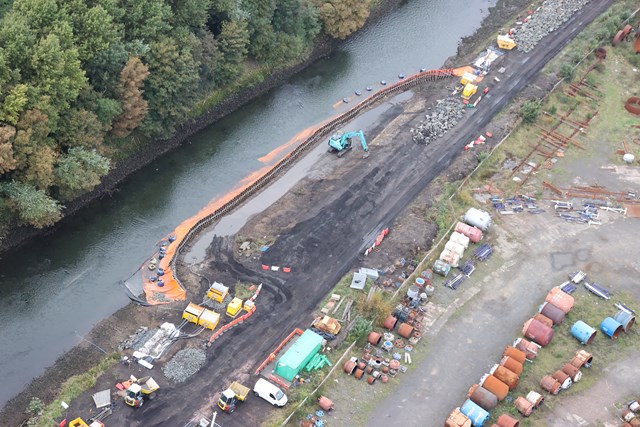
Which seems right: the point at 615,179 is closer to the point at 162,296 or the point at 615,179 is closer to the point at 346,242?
the point at 346,242

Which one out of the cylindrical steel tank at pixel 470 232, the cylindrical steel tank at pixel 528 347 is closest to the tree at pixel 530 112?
the cylindrical steel tank at pixel 470 232

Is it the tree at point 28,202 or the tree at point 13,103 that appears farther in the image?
the tree at point 28,202

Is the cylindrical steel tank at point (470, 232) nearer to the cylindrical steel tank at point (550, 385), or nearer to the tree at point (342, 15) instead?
the cylindrical steel tank at point (550, 385)

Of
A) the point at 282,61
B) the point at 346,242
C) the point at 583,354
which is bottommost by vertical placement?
the point at 583,354

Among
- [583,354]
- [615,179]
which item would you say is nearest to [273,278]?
[583,354]

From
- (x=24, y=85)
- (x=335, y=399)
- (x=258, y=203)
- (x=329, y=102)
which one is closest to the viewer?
(x=335, y=399)
